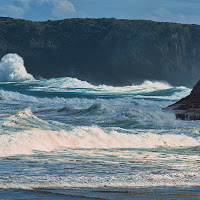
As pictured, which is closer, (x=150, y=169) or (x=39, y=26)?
(x=150, y=169)

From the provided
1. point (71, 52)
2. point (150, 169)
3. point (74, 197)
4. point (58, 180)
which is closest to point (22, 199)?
point (74, 197)

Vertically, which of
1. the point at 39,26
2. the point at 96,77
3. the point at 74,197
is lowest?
the point at 74,197

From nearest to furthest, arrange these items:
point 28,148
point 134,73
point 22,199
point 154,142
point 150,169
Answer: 1. point 22,199
2. point 150,169
3. point 28,148
4. point 154,142
5. point 134,73

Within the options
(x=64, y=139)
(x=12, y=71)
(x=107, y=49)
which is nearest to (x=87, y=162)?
(x=64, y=139)

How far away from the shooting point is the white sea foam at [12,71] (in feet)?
310

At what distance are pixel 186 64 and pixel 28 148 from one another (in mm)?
102200

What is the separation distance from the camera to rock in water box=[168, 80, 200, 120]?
2089 centimetres

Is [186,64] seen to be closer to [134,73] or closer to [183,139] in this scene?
[134,73]

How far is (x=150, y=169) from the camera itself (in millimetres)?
7812

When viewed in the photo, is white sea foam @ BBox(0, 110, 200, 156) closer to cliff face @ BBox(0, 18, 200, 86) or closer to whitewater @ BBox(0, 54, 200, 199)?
whitewater @ BBox(0, 54, 200, 199)

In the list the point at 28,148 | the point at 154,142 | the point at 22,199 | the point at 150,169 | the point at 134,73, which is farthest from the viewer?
the point at 134,73

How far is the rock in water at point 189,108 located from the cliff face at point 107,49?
7883 centimetres

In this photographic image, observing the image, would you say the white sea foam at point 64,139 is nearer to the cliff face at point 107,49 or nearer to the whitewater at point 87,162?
the whitewater at point 87,162

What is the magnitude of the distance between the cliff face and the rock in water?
3104 inches
